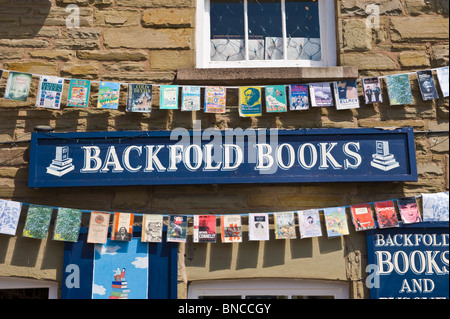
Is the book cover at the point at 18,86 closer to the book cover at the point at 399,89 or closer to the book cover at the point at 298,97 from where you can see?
the book cover at the point at 298,97

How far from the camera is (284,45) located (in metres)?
4.79

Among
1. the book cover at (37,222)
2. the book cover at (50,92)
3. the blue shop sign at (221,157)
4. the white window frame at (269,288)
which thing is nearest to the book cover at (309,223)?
the blue shop sign at (221,157)

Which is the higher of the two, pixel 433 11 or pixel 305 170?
pixel 433 11

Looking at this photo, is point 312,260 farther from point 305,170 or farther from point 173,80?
→ point 173,80

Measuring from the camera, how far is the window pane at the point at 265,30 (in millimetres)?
4812

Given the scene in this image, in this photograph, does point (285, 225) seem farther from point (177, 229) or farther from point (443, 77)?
point (443, 77)

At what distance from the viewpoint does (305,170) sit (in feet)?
14.4

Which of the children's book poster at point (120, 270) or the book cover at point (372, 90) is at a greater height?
the book cover at point (372, 90)

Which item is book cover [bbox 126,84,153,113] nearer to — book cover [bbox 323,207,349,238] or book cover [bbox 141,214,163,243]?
book cover [bbox 141,214,163,243]

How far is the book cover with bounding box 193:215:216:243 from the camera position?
430 cm

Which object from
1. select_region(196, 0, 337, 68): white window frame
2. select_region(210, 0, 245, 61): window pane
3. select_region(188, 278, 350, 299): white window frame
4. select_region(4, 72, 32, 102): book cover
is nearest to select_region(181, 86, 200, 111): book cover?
select_region(196, 0, 337, 68): white window frame

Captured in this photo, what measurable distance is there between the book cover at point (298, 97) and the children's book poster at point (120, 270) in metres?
1.62

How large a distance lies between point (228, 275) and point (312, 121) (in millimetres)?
1408
